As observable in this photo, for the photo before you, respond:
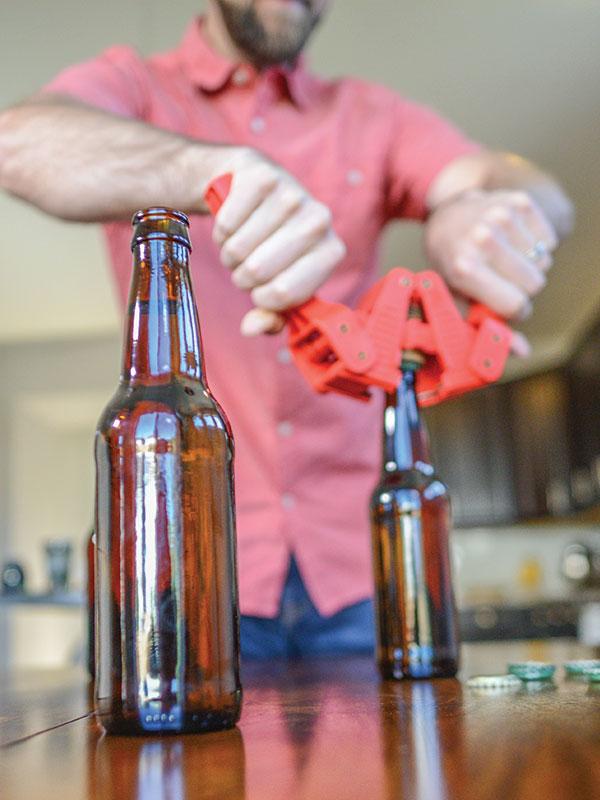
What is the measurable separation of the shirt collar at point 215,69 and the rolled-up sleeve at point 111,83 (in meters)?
0.07

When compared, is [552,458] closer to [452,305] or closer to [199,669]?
[452,305]

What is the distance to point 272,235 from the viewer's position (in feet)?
2.33

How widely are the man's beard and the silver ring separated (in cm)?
43

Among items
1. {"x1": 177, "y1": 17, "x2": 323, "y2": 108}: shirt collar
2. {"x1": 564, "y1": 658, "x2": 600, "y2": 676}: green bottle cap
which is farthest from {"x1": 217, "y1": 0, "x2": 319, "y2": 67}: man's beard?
{"x1": 564, "y1": 658, "x2": 600, "y2": 676}: green bottle cap

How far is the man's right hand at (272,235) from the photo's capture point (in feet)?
2.28

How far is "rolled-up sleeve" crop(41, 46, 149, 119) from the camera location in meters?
1.02

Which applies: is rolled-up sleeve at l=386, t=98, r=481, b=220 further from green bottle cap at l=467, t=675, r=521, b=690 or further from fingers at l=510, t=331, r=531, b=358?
green bottle cap at l=467, t=675, r=521, b=690

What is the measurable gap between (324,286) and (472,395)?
15.1ft

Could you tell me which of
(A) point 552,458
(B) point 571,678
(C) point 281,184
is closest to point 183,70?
(C) point 281,184

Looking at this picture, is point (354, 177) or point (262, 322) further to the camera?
point (354, 177)

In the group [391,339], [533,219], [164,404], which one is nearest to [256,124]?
[533,219]

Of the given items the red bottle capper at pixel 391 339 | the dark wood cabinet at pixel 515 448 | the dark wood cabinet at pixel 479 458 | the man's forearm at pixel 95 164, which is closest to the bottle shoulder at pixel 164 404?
the red bottle capper at pixel 391 339

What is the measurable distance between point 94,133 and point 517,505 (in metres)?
5.08

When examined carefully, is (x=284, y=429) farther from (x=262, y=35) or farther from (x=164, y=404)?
(x=164, y=404)
